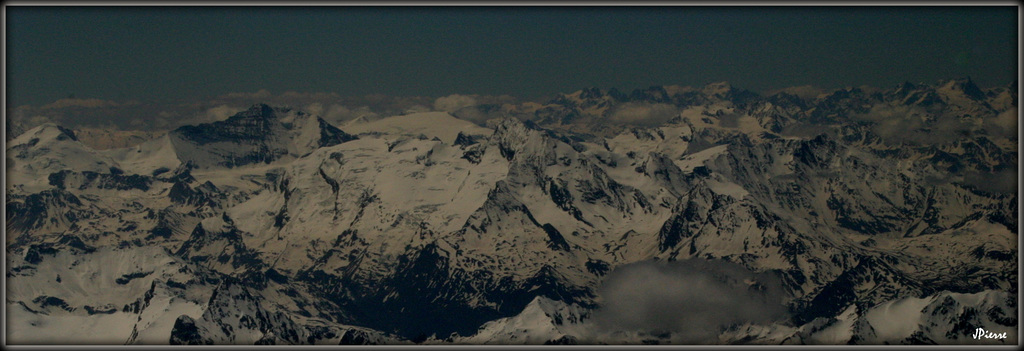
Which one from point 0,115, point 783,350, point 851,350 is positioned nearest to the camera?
point 783,350

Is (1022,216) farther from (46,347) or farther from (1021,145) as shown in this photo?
(46,347)

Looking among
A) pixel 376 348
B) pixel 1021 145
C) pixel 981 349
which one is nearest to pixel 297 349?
pixel 376 348

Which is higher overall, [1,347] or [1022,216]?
[1022,216]

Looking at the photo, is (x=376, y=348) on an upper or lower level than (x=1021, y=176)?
lower

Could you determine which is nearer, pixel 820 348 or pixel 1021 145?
pixel 820 348

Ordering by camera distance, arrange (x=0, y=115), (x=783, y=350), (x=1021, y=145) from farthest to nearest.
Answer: (x=1021, y=145) → (x=0, y=115) → (x=783, y=350)

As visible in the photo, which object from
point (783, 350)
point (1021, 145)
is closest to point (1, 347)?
point (783, 350)

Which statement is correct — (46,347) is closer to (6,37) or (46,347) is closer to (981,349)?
(6,37)

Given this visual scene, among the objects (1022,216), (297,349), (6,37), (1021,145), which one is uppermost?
(6,37)

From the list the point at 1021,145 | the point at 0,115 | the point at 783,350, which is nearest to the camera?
the point at 783,350
